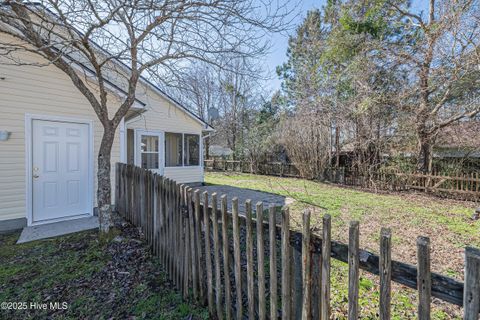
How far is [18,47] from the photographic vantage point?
4160 mm

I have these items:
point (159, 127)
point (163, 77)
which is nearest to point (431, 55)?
point (163, 77)

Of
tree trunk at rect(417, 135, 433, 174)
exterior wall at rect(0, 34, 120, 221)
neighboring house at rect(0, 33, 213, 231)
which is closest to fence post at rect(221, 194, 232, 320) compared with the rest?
neighboring house at rect(0, 33, 213, 231)

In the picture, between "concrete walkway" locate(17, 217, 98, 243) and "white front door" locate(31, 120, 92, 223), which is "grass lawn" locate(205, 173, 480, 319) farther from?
"white front door" locate(31, 120, 92, 223)

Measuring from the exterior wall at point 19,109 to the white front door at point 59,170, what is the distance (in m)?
0.22

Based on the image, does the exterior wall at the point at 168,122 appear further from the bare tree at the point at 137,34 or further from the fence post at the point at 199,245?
the fence post at the point at 199,245

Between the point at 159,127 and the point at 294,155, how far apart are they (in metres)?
7.75

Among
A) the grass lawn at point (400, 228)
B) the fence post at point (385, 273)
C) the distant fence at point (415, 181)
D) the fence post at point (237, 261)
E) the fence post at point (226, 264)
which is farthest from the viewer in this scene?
the distant fence at point (415, 181)

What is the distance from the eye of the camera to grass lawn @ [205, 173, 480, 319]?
9.05 feet

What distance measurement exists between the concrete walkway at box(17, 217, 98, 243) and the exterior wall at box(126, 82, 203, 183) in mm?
4718

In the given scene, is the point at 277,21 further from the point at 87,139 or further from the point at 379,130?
the point at 379,130

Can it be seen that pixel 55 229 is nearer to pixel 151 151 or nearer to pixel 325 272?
pixel 151 151

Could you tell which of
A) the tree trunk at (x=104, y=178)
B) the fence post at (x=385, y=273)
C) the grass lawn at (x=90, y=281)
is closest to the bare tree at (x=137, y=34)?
the tree trunk at (x=104, y=178)

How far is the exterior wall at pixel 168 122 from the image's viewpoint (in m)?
9.76

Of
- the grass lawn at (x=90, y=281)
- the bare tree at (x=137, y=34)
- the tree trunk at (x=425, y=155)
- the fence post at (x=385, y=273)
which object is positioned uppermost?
the bare tree at (x=137, y=34)
